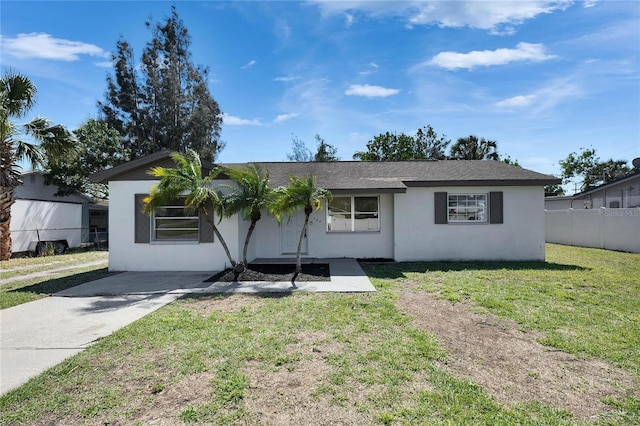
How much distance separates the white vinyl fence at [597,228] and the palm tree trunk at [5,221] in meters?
25.3

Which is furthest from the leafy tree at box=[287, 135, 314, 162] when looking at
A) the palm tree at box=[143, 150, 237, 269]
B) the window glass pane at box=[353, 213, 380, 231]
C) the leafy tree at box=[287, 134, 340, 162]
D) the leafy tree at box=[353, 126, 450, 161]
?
the palm tree at box=[143, 150, 237, 269]

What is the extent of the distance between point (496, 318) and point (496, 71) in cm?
1104

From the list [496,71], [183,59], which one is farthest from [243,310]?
[183,59]

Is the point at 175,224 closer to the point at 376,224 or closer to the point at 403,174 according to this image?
the point at 376,224

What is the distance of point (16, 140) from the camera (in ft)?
42.9

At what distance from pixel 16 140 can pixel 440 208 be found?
16.8 m

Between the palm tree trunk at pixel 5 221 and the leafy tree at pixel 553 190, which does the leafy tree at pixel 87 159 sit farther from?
the leafy tree at pixel 553 190

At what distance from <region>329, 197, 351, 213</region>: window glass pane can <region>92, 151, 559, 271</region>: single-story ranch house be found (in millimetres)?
37

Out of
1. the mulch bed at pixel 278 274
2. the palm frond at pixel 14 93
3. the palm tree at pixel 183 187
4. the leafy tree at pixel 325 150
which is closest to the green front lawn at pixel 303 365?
the mulch bed at pixel 278 274

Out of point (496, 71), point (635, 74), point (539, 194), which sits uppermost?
point (496, 71)

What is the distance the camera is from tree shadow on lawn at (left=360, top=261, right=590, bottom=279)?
9.60m

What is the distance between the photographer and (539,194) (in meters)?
11.5

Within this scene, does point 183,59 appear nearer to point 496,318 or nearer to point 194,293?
point 194,293

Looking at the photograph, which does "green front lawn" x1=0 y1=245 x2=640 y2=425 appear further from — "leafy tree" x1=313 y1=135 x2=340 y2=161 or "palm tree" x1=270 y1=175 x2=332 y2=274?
"leafy tree" x1=313 y1=135 x2=340 y2=161
